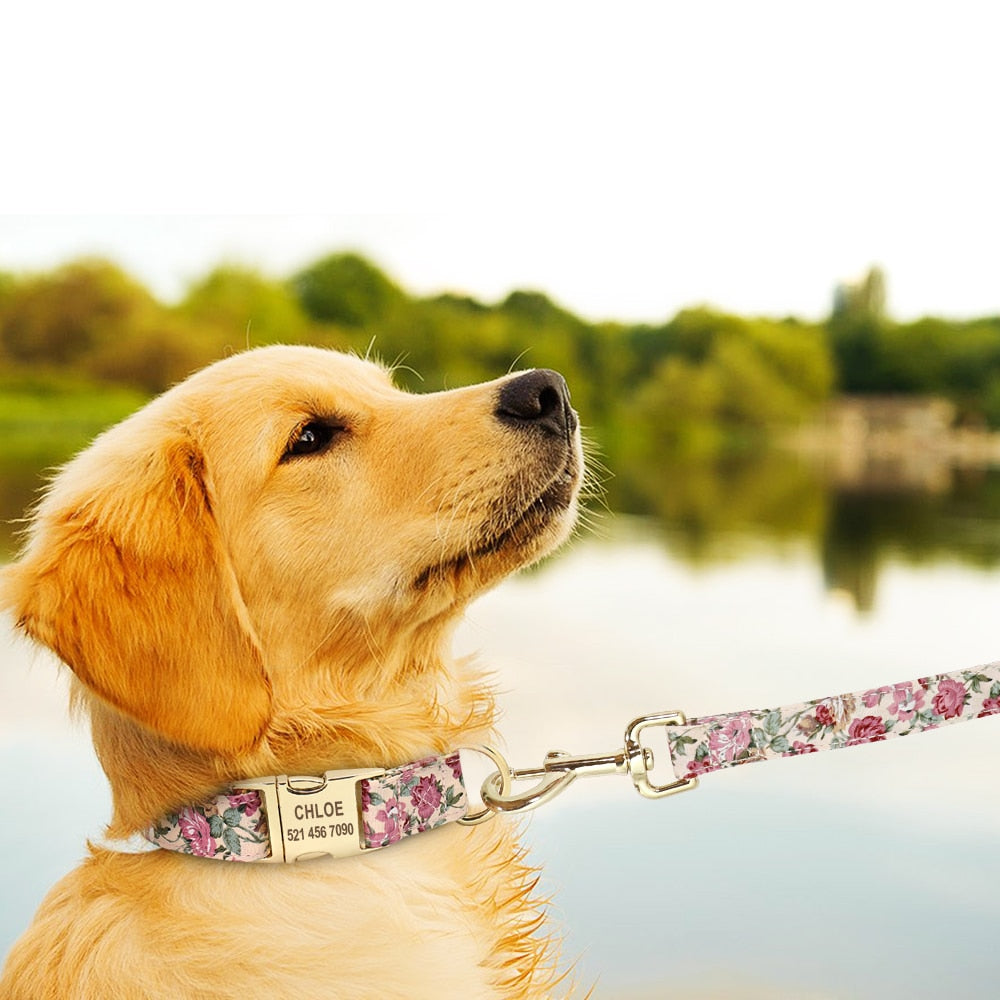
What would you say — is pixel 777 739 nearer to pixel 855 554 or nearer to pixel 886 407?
pixel 855 554

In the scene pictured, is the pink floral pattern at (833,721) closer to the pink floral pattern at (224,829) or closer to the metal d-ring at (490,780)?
the metal d-ring at (490,780)

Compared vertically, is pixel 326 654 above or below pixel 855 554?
above

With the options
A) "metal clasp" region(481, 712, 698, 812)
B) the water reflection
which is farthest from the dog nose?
the water reflection

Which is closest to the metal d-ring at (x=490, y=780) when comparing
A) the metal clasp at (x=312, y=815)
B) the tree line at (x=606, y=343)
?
the metal clasp at (x=312, y=815)

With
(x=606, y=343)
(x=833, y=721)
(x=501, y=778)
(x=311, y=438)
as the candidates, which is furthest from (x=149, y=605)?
(x=606, y=343)

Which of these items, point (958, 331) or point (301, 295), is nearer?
point (301, 295)

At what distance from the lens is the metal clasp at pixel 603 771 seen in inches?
41.2

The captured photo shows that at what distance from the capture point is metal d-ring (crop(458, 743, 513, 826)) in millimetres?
1085

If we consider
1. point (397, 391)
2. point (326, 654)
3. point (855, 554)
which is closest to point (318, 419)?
point (397, 391)

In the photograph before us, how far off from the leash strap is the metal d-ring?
2.6 inches

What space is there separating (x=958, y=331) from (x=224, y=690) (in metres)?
7.25

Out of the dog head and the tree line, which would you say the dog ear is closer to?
the dog head

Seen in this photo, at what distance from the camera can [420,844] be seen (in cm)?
112

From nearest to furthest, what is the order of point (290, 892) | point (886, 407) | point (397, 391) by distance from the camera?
point (290, 892) → point (397, 391) → point (886, 407)
